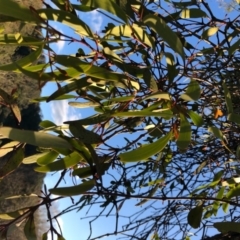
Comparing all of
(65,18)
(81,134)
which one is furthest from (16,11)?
(81,134)

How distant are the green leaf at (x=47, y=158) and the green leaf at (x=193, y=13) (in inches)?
15.9

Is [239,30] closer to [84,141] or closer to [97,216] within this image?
[84,141]

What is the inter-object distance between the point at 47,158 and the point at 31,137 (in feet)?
0.75

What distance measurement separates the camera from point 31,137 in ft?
1.87

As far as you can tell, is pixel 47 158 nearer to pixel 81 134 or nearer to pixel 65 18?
pixel 81 134

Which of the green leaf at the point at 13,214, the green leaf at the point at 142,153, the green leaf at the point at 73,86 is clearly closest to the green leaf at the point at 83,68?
the green leaf at the point at 73,86

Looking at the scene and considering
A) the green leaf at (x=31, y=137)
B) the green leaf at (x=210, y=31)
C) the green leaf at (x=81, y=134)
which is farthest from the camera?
the green leaf at (x=210, y=31)

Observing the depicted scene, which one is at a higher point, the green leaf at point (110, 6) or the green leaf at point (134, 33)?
the green leaf at point (134, 33)

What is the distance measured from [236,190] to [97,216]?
13.1 inches

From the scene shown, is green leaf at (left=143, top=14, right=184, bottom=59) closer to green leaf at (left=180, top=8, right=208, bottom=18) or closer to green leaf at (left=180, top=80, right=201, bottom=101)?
green leaf at (left=180, top=80, right=201, bottom=101)

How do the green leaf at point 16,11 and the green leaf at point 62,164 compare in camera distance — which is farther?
the green leaf at point 62,164

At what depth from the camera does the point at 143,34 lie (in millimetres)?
718

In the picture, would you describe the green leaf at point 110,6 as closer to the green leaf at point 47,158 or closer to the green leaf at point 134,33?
the green leaf at point 134,33

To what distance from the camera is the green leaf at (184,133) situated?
70cm
